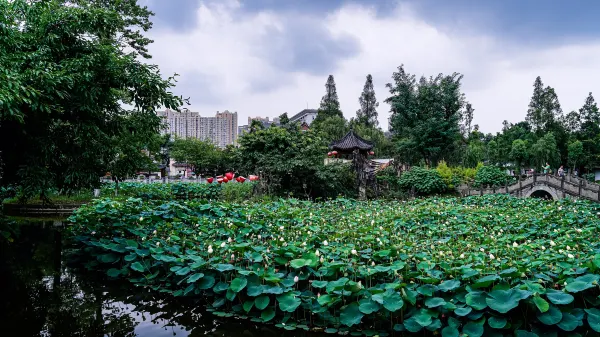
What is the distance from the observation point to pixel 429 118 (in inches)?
1150

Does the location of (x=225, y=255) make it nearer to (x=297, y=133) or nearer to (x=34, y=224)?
(x=34, y=224)

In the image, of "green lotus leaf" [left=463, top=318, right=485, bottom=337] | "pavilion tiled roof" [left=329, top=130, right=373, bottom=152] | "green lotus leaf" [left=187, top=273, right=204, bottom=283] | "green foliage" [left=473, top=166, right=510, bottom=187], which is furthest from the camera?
"pavilion tiled roof" [left=329, top=130, right=373, bottom=152]

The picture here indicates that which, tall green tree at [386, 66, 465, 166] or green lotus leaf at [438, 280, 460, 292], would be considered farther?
tall green tree at [386, 66, 465, 166]

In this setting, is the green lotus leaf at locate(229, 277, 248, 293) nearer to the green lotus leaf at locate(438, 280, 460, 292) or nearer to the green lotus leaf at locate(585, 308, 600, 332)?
the green lotus leaf at locate(438, 280, 460, 292)

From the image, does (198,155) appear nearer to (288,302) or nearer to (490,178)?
(490,178)

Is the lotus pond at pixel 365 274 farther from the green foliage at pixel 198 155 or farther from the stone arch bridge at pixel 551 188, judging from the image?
the green foliage at pixel 198 155

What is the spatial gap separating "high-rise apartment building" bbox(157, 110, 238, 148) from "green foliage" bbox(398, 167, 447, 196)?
56388 mm

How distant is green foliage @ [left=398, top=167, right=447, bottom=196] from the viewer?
21688mm

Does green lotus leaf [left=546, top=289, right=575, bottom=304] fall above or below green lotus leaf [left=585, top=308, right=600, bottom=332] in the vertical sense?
above

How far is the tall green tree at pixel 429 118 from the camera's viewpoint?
28.9 metres

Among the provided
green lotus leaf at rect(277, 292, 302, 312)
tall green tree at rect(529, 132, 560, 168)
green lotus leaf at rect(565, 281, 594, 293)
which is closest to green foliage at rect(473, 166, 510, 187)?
tall green tree at rect(529, 132, 560, 168)

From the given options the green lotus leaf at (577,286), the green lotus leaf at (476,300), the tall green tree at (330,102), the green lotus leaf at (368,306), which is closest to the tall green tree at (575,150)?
the tall green tree at (330,102)

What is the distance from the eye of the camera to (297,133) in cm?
1778

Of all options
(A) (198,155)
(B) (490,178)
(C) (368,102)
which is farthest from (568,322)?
Result: (C) (368,102)
